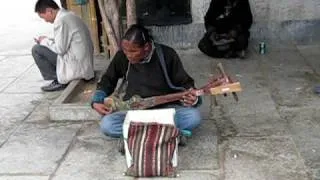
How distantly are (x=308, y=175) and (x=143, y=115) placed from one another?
128 cm

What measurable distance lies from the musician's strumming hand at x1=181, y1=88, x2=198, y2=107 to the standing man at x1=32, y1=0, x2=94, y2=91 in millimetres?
2283

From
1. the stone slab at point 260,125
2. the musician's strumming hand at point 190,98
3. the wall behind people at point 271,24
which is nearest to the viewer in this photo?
the musician's strumming hand at point 190,98

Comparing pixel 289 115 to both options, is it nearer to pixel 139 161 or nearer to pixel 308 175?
pixel 308 175

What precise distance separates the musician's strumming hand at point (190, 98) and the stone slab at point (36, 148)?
45.0 inches

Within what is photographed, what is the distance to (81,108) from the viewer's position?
5.58 metres

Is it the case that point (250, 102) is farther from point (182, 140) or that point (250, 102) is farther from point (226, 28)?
point (226, 28)

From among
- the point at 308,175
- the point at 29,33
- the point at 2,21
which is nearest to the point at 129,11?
the point at 308,175

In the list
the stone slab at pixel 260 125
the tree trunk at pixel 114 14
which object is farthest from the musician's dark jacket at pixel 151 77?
the tree trunk at pixel 114 14

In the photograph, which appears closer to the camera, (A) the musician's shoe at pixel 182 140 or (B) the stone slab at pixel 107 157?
(B) the stone slab at pixel 107 157

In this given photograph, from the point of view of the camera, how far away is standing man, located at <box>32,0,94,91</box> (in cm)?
621

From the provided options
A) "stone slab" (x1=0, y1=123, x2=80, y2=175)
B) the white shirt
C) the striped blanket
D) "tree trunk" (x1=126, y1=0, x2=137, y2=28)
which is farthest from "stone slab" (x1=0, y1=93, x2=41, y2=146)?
the striped blanket

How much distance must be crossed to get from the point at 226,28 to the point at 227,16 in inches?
6.7

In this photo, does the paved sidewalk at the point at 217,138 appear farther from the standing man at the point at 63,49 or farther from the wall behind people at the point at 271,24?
the wall behind people at the point at 271,24

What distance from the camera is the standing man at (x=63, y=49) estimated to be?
244 inches
